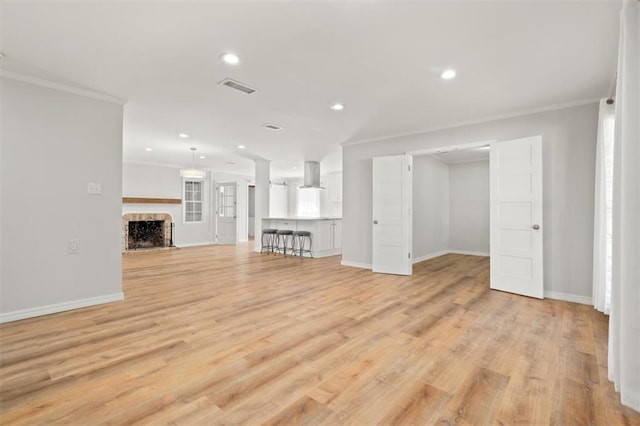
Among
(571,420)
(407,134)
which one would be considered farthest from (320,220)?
(571,420)

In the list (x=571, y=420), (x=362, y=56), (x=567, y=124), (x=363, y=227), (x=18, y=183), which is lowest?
(x=571, y=420)

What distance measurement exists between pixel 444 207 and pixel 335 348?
6466mm

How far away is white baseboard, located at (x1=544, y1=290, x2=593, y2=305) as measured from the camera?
12.0ft

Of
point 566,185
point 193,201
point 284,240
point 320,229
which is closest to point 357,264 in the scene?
point 320,229

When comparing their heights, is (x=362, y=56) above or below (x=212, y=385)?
above

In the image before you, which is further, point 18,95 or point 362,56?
point 18,95

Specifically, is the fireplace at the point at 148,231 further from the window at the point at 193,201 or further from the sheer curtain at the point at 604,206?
the sheer curtain at the point at 604,206

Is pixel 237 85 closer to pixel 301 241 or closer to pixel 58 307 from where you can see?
pixel 58 307

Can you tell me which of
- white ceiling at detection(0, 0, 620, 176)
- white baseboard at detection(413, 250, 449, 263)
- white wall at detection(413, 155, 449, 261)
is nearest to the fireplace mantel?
white ceiling at detection(0, 0, 620, 176)

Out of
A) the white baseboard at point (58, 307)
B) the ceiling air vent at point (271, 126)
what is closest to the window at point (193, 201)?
the ceiling air vent at point (271, 126)

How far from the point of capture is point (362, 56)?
8.80 ft

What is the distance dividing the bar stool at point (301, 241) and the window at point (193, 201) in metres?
4.21

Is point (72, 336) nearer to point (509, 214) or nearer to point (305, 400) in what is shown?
point (305, 400)

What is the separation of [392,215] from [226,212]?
6852 mm
